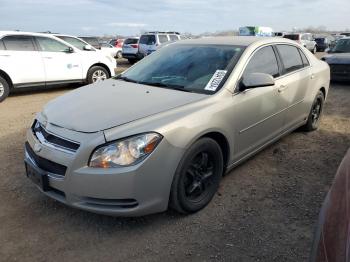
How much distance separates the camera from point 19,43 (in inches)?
359

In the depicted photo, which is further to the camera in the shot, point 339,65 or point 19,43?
point 339,65

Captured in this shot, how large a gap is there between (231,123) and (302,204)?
43.0 inches

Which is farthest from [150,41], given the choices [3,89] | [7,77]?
[3,89]

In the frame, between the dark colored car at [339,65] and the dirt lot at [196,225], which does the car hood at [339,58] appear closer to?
the dark colored car at [339,65]

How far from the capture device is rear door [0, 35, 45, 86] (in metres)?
8.86

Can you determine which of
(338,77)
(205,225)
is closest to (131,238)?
(205,225)

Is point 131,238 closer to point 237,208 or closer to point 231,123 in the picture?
point 237,208

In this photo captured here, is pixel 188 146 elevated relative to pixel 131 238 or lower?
elevated

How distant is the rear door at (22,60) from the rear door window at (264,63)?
6.74 meters

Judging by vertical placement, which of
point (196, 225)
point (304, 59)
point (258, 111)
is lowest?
point (196, 225)

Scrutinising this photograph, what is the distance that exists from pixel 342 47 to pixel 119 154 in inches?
458

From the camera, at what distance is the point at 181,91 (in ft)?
12.0

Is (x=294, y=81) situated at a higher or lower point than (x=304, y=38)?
lower

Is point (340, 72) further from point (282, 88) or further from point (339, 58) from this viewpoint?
point (282, 88)
